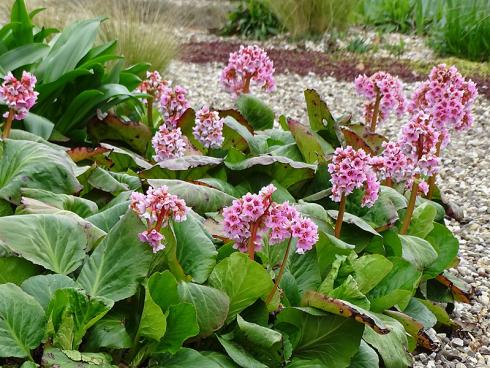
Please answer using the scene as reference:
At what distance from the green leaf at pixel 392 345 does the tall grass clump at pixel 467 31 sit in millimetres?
6835

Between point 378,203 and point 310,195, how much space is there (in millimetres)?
283

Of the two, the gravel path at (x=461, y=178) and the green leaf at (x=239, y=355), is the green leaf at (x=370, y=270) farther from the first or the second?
the green leaf at (x=239, y=355)

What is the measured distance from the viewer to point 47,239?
218 centimetres

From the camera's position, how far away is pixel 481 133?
6.02 metres

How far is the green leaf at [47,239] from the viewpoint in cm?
213

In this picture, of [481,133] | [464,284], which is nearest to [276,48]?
[481,133]

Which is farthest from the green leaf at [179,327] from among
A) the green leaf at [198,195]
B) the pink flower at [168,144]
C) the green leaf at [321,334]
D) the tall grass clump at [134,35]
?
the tall grass clump at [134,35]

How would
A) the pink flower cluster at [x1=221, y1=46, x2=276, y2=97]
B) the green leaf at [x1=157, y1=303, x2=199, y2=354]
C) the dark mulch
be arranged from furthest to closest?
the dark mulch → the pink flower cluster at [x1=221, y1=46, x2=276, y2=97] → the green leaf at [x1=157, y1=303, x2=199, y2=354]

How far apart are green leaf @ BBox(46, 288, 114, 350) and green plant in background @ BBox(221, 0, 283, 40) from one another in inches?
362

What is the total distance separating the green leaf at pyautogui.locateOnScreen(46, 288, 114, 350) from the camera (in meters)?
1.92

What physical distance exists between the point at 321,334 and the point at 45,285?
78cm

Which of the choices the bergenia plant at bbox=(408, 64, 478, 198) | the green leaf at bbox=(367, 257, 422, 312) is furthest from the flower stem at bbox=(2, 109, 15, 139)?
the bergenia plant at bbox=(408, 64, 478, 198)

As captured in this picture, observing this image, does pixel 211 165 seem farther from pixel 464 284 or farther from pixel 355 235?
pixel 464 284

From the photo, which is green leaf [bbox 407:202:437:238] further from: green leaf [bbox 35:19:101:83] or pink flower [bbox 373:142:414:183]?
green leaf [bbox 35:19:101:83]
